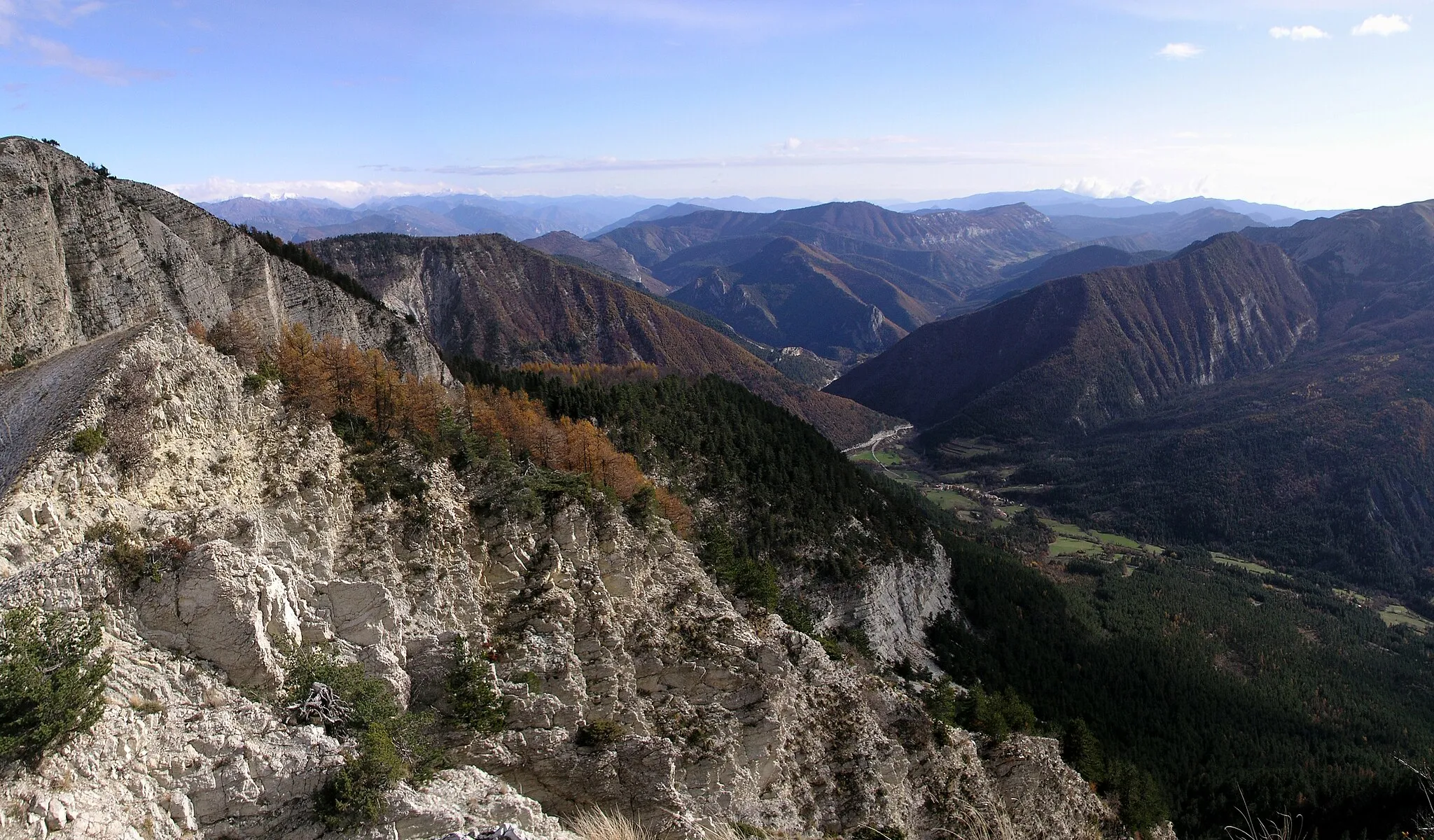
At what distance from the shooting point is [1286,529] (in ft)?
543

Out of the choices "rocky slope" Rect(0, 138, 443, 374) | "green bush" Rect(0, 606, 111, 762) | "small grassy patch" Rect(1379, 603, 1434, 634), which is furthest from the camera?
"small grassy patch" Rect(1379, 603, 1434, 634)

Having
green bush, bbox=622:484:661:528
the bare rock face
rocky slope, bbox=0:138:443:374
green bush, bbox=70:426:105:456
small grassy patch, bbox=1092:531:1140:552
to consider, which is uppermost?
rocky slope, bbox=0:138:443:374

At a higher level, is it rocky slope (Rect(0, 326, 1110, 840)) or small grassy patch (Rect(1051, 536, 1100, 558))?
rocky slope (Rect(0, 326, 1110, 840))

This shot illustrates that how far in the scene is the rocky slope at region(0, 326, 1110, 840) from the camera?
1767 centimetres

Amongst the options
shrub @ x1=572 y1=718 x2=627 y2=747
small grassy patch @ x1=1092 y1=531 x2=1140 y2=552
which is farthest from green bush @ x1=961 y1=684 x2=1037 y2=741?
small grassy patch @ x1=1092 y1=531 x2=1140 y2=552

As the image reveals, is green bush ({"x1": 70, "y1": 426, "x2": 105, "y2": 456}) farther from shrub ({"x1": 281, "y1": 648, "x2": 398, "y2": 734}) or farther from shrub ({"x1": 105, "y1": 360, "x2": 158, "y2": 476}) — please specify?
shrub ({"x1": 281, "y1": 648, "x2": 398, "y2": 734})

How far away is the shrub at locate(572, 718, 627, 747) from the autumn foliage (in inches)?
554

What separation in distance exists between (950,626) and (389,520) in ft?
197

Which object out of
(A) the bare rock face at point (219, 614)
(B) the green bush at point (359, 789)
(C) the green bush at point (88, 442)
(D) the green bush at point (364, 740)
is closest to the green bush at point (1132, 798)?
(D) the green bush at point (364, 740)

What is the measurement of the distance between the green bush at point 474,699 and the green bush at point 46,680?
10680mm

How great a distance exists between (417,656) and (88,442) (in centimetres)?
1221

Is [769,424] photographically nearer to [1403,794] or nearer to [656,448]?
[656,448]

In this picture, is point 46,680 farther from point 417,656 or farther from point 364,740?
point 417,656

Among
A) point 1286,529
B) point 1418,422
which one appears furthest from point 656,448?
point 1418,422
